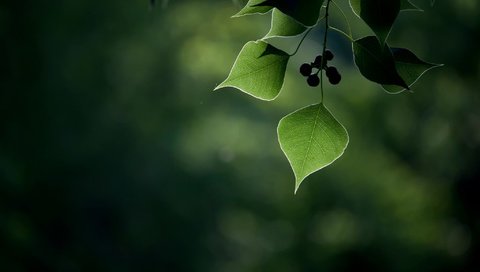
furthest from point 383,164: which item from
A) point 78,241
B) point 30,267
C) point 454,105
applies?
point 30,267

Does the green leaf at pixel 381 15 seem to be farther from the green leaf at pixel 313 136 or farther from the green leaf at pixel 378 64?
the green leaf at pixel 313 136

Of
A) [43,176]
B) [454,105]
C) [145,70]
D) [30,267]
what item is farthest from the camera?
[454,105]

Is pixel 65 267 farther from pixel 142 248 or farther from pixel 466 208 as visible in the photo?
pixel 466 208

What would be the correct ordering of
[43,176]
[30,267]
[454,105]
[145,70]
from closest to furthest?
[30,267]
[43,176]
[145,70]
[454,105]

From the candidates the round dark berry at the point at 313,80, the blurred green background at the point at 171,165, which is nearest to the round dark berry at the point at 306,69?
the round dark berry at the point at 313,80

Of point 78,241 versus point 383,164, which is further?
point 383,164

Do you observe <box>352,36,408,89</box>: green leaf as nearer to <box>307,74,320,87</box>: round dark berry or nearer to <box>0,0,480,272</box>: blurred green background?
<box>307,74,320,87</box>: round dark berry

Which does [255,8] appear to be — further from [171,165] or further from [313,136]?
[171,165]
